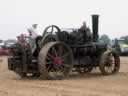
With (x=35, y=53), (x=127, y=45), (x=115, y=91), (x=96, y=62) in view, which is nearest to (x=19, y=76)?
(x=35, y=53)

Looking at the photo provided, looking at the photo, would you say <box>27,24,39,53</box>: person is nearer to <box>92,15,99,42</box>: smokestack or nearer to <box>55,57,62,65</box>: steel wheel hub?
Answer: <box>55,57,62,65</box>: steel wheel hub

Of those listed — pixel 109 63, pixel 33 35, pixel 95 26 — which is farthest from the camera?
pixel 95 26

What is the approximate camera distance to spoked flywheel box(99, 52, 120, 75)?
15.5 metres

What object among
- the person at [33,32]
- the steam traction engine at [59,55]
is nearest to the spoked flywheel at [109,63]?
the steam traction engine at [59,55]

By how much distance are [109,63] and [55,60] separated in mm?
2600

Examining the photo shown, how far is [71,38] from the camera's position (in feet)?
49.3

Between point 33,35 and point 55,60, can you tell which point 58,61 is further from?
point 33,35

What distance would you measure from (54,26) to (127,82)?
3367 millimetres

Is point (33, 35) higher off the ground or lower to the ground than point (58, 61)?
higher

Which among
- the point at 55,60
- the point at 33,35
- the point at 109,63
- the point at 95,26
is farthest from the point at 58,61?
the point at 95,26

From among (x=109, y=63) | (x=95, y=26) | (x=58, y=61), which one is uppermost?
(x=95, y=26)

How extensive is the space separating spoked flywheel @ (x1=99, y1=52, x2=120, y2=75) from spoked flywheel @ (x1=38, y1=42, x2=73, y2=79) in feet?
5.18

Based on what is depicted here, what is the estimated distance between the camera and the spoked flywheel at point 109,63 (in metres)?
15.5

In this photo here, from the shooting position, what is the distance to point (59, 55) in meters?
14.2
